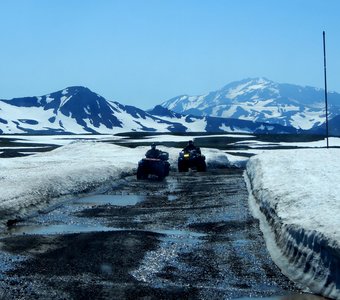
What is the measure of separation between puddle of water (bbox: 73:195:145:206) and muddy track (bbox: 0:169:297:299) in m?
1.59

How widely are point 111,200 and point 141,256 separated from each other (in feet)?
37.9

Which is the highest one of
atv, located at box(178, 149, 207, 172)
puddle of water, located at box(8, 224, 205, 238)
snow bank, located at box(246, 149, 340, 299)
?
snow bank, located at box(246, 149, 340, 299)

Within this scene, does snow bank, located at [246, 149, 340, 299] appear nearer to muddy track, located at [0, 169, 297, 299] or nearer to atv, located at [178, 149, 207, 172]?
muddy track, located at [0, 169, 297, 299]

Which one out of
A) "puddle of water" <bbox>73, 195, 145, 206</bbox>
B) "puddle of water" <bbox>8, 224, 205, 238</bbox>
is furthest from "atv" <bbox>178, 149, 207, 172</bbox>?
"puddle of water" <bbox>8, 224, 205, 238</bbox>

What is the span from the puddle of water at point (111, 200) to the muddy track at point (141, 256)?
159 centimetres

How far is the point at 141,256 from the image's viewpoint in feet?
39.5

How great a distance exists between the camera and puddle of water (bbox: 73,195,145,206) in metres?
22.3

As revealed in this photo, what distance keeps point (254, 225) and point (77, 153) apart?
4994 cm

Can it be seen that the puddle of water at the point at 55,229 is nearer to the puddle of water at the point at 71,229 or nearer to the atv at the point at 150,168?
the puddle of water at the point at 71,229

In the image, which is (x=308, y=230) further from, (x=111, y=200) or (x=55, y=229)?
(x=111, y=200)

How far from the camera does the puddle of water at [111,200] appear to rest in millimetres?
22328

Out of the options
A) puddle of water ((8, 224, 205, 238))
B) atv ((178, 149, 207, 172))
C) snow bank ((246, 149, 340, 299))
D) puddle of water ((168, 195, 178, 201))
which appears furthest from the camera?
atv ((178, 149, 207, 172))

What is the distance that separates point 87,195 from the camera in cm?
2544

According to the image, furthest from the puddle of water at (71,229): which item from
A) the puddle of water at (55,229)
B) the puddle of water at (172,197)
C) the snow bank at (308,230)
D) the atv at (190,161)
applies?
the atv at (190,161)
